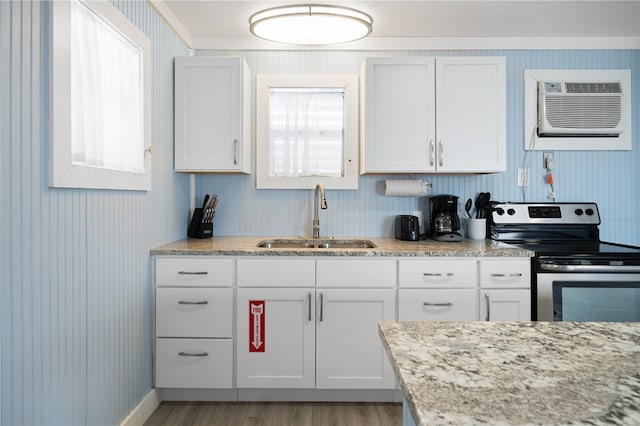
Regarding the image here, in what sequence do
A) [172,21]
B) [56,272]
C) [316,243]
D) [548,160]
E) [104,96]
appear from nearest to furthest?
[56,272] → [104,96] → [172,21] → [316,243] → [548,160]

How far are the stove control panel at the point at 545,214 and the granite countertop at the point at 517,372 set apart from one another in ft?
6.65

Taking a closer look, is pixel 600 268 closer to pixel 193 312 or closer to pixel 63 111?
pixel 193 312

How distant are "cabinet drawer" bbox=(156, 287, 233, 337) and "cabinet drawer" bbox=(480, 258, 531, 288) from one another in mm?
1415

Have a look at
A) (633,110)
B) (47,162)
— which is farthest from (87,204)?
(633,110)

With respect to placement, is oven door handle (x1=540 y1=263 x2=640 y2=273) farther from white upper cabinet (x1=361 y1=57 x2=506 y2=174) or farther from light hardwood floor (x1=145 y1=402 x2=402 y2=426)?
light hardwood floor (x1=145 y1=402 x2=402 y2=426)

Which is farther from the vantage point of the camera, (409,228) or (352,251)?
(409,228)

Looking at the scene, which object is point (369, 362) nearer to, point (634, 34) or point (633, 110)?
point (633, 110)

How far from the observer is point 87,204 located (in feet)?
5.68

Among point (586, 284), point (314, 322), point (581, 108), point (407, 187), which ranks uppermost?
point (581, 108)

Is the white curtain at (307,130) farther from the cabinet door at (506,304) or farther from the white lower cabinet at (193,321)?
the cabinet door at (506,304)

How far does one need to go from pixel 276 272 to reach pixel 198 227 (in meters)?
0.80

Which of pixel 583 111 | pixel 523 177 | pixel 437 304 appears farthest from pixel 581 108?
pixel 437 304

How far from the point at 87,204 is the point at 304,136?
1.66 meters

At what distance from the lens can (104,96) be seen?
1.87 m
